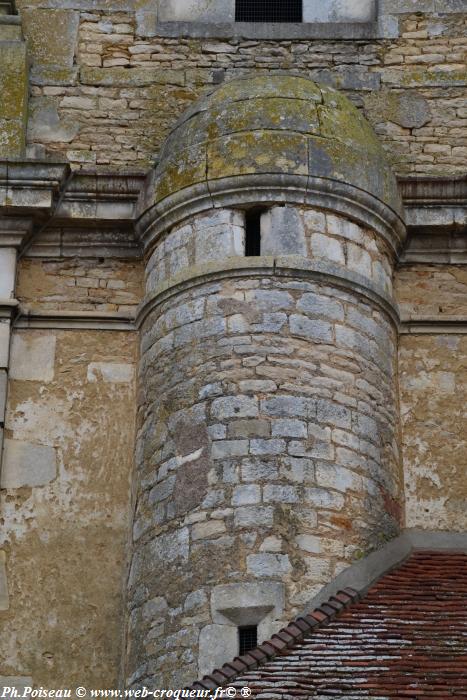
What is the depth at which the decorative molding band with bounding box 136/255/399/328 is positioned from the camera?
980 cm

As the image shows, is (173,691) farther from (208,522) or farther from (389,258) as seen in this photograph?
(389,258)

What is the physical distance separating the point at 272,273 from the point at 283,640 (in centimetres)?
243

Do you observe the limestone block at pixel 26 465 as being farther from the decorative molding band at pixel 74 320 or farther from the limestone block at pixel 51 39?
the limestone block at pixel 51 39

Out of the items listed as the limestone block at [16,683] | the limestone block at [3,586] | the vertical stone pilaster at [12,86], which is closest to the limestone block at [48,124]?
the vertical stone pilaster at [12,86]

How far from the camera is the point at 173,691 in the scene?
8672 millimetres

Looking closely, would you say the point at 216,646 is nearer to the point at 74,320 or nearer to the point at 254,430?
the point at 254,430

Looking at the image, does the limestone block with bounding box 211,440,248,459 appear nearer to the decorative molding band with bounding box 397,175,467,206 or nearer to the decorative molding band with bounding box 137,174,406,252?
the decorative molding band with bounding box 137,174,406,252

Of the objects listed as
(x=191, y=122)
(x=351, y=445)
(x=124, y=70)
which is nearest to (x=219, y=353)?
(x=351, y=445)

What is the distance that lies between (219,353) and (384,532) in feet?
4.56

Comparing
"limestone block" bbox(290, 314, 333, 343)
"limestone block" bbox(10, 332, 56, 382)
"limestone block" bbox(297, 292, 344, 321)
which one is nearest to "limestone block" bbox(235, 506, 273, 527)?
"limestone block" bbox(290, 314, 333, 343)

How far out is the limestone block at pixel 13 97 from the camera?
10867 millimetres

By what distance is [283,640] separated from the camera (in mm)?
8273

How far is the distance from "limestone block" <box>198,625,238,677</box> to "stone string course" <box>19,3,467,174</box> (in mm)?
3585

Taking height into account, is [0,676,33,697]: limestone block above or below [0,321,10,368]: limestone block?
below
